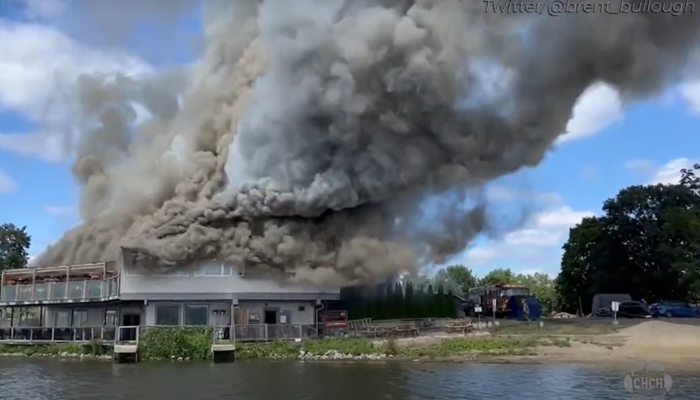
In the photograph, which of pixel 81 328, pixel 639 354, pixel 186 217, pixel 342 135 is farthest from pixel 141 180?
pixel 639 354

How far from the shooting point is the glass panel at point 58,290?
51.7m

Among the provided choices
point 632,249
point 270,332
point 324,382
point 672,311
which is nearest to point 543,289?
point 632,249

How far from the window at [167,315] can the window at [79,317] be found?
8.90 meters

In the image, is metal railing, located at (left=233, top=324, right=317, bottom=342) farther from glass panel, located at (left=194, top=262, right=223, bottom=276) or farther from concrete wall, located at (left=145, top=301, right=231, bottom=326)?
glass panel, located at (left=194, top=262, right=223, bottom=276)

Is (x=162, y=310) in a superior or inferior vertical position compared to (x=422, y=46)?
inferior

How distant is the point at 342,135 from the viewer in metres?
47.7

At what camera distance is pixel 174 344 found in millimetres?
42438

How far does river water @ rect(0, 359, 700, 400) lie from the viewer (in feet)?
84.9

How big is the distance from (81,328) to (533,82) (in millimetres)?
32182

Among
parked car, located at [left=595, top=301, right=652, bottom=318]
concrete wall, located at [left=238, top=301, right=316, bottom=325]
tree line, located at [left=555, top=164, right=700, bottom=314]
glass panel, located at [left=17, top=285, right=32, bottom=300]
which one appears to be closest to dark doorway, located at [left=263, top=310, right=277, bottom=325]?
concrete wall, located at [left=238, top=301, right=316, bottom=325]

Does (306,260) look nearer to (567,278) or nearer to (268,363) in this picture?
(268,363)

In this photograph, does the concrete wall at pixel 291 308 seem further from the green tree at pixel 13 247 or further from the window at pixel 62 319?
the green tree at pixel 13 247

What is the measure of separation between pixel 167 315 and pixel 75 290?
24.3 feet

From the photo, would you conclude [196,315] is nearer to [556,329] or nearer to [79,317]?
[79,317]
